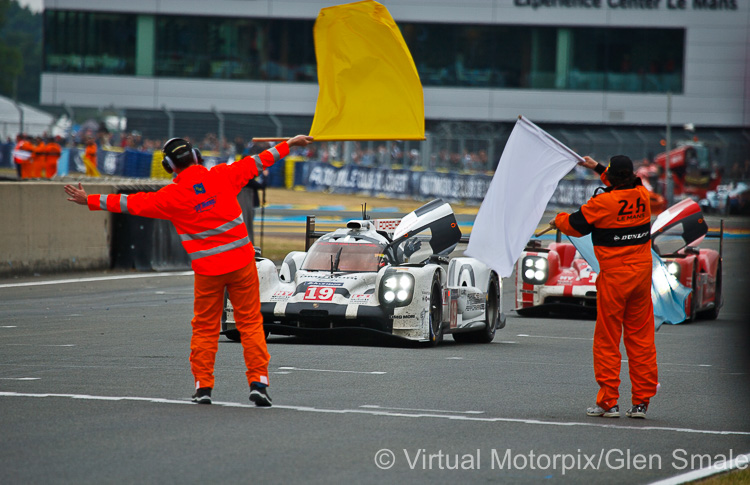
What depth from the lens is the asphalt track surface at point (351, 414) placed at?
238 inches

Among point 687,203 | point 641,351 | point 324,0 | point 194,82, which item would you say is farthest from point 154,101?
point 641,351

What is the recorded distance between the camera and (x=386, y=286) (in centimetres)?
1140

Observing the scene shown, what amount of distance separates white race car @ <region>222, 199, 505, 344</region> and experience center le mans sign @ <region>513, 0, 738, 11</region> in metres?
43.1

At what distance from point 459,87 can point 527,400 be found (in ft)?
155

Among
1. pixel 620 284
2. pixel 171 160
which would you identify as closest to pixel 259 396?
pixel 171 160

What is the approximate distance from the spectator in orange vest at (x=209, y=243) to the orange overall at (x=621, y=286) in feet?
7.52

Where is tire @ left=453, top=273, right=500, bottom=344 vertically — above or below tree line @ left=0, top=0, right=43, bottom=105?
below

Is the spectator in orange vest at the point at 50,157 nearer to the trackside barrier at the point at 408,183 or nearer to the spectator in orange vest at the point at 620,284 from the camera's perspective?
the trackside barrier at the point at 408,183

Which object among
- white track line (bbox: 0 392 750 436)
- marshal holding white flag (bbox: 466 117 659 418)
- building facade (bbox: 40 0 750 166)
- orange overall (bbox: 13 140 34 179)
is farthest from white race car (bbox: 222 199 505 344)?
building facade (bbox: 40 0 750 166)

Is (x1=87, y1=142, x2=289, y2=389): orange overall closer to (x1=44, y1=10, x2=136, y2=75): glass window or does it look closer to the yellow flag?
the yellow flag

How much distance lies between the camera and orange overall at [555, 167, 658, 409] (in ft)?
26.2

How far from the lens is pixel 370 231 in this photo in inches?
500

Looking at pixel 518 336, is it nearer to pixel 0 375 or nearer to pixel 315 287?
pixel 315 287

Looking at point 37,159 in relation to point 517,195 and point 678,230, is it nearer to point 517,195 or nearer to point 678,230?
point 678,230
